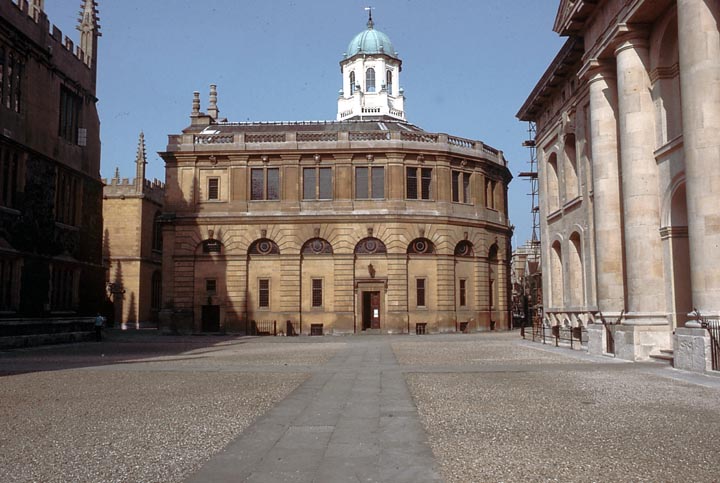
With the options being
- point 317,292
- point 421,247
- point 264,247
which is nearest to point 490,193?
point 421,247

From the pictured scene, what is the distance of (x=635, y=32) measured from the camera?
1978cm

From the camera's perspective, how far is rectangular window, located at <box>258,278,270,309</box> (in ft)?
145

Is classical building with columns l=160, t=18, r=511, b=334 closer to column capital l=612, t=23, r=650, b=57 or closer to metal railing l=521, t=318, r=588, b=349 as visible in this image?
metal railing l=521, t=318, r=588, b=349

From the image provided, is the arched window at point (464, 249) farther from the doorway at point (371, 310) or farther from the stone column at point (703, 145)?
the stone column at point (703, 145)

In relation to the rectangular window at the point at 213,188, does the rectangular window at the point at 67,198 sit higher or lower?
lower

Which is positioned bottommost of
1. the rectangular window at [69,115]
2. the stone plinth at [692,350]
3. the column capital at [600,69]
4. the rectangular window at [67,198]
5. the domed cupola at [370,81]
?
the stone plinth at [692,350]

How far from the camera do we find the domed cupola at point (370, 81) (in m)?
60.6

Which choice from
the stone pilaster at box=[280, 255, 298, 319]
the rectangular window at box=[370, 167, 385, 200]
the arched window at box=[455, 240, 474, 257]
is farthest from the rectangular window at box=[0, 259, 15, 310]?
the arched window at box=[455, 240, 474, 257]

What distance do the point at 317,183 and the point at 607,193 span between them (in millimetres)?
25956

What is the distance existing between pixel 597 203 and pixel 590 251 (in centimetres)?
383

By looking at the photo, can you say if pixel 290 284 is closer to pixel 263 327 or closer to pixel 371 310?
pixel 263 327

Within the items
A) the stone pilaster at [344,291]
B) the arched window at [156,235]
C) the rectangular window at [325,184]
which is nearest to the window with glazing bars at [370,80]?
the rectangular window at [325,184]

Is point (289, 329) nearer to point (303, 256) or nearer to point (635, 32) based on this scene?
point (303, 256)

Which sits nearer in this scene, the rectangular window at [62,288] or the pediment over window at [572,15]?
the pediment over window at [572,15]
